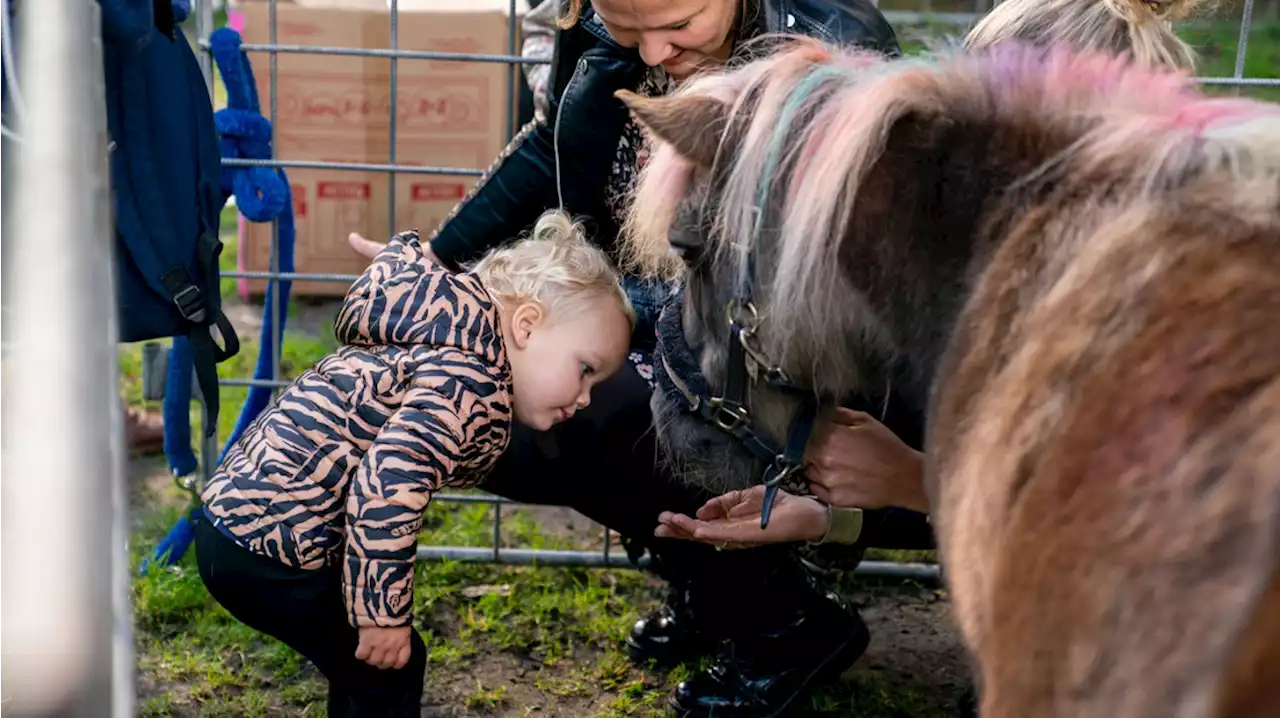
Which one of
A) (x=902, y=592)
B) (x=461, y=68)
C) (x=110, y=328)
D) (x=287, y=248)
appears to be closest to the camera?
(x=110, y=328)

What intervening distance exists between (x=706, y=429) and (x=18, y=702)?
5.46ft

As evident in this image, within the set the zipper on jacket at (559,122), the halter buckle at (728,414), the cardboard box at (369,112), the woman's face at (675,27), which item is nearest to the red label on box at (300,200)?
the cardboard box at (369,112)

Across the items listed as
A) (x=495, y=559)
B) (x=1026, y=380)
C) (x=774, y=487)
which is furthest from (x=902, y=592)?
(x=1026, y=380)

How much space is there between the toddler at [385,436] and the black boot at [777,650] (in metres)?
0.77

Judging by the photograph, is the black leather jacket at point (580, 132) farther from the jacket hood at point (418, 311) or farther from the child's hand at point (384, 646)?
the child's hand at point (384, 646)

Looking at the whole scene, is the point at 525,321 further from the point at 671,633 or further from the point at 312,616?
the point at 671,633

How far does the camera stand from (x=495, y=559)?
11.6ft

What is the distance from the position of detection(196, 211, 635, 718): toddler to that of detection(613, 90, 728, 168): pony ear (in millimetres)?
578

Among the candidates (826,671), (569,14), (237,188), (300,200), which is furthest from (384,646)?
(300,200)

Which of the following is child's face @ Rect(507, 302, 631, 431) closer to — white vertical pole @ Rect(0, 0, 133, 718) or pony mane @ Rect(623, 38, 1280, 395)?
pony mane @ Rect(623, 38, 1280, 395)

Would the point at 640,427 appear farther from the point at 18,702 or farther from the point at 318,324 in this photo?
the point at 318,324

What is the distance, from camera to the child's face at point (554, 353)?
90.4 inches

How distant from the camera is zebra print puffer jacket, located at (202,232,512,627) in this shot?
6.90 feet

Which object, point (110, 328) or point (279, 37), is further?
point (279, 37)
